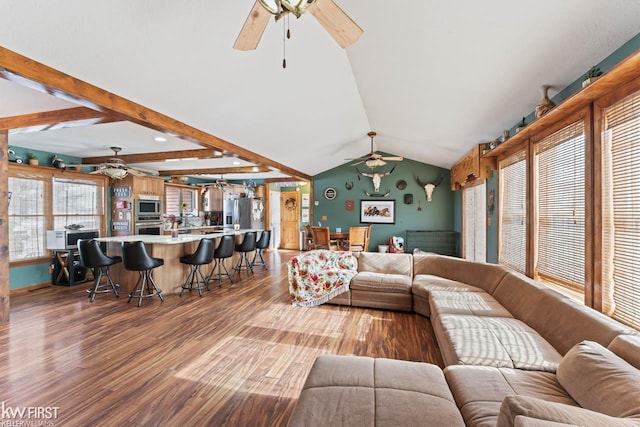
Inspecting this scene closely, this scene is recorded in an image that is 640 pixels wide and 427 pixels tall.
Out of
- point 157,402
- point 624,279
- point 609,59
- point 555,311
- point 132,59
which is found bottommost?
point 157,402

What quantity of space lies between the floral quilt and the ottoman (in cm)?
223

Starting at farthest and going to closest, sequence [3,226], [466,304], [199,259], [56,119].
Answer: [199,259], [3,226], [56,119], [466,304]

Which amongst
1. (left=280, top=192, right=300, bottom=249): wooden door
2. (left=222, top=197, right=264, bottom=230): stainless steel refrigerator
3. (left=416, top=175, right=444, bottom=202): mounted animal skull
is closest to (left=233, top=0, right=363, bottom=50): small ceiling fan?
(left=416, top=175, right=444, bottom=202): mounted animal skull

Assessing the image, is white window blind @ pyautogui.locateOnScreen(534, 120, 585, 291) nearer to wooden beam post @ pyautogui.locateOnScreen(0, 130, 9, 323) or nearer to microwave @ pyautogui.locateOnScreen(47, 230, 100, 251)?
wooden beam post @ pyautogui.locateOnScreen(0, 130, 9, 323)

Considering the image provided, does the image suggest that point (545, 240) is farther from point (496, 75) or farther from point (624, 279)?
point (496, 75)

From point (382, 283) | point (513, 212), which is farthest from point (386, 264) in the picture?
point (513, 212)

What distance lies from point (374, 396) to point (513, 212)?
10.6 feet

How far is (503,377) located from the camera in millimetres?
1550

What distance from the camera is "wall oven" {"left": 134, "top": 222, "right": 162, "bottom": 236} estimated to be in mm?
6117

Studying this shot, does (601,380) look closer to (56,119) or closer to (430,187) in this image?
(56,119)

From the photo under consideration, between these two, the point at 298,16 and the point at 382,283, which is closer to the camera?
the point at 298,16

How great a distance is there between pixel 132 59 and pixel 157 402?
2.50m

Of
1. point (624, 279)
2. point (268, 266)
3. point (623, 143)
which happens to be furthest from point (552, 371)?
point (268, 266)

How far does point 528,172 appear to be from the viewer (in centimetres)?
312
